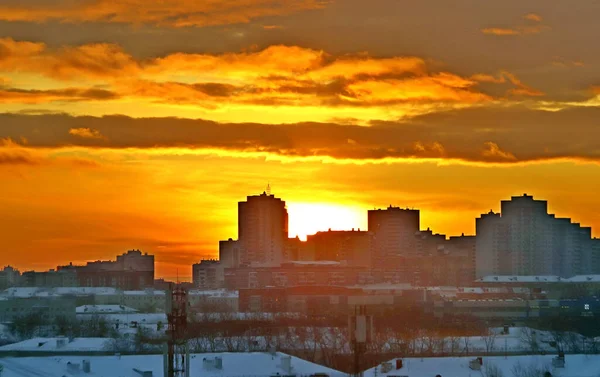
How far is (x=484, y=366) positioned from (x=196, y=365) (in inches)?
519

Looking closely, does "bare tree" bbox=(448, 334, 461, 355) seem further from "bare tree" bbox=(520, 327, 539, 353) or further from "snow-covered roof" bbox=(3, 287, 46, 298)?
"snow-covered roof" bbox=(3, 287, 46, 298)

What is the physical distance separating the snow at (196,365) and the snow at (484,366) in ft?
10.8

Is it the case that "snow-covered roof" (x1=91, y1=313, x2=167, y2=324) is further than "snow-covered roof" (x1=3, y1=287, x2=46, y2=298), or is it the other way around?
"snow-covered roof" (x1=3, y1=287, x2=46, y2=298)

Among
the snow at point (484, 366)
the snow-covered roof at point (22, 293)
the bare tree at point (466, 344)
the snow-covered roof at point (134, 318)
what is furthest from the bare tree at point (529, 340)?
the snow-covered roof at point (22, 293)

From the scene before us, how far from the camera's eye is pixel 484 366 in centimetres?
6781

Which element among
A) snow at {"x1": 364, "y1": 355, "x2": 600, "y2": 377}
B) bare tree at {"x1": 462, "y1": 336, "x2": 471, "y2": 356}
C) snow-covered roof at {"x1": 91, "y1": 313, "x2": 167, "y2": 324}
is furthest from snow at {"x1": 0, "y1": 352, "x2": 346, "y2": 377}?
snow-covered roof at {"x1": 91, "y1": 313, "x2": 167, "y2": 324}

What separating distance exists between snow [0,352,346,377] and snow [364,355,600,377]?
10.8 feet

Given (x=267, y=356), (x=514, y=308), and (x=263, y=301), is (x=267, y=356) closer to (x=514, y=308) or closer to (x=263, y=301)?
(x=514, y=308)

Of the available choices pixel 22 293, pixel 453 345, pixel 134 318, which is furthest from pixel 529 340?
pixel 22 293

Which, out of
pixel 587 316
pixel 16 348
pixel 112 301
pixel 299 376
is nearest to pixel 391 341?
pixel 16 348

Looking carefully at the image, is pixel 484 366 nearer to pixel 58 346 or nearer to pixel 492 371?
pixel 492 371

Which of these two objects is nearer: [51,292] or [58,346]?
[58,346]

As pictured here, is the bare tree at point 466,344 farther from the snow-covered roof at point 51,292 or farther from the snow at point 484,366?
the snow-covered roof at point 51,292

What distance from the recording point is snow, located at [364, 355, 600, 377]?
62312 mm
